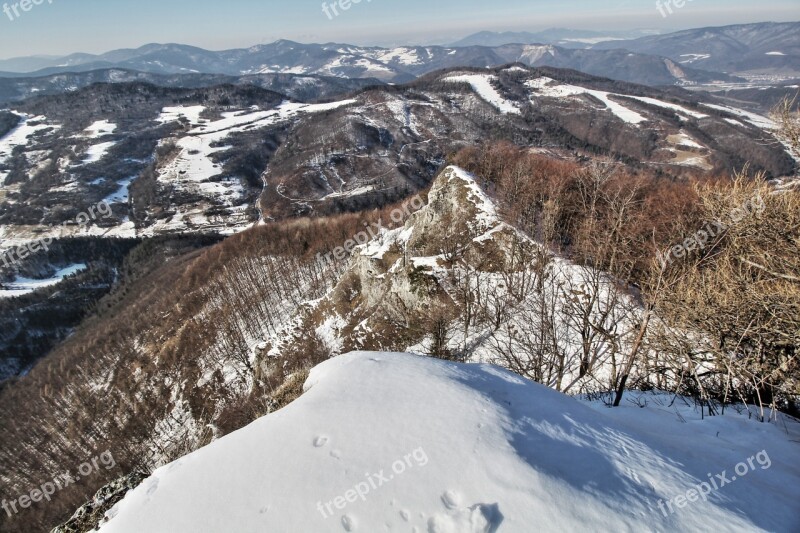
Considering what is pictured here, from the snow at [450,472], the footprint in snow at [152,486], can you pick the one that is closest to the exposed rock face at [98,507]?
the footprint in snow at [152,486]

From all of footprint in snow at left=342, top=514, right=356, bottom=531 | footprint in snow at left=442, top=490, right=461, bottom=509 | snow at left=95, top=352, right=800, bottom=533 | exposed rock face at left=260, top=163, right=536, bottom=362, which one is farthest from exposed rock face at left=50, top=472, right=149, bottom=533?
exposed rock face at left=260, top=163, right=536, bottom=362

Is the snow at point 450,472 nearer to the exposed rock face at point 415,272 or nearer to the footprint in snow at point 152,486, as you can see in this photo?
the footprint in snow at point 152,486

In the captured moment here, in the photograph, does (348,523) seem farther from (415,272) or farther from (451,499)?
(415,272)

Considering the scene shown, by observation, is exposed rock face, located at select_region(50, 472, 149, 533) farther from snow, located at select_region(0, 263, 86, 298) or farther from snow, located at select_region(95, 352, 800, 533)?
snow, located at select_region(0, 263, 86, 298)

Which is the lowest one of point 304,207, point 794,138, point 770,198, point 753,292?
point 304,207

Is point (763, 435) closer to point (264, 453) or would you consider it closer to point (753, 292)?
point (753, 292)

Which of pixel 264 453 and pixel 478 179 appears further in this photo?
pixel 478 179

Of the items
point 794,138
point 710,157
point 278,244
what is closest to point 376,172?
point 278,244
